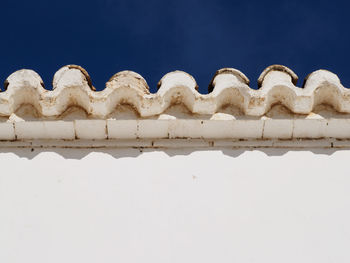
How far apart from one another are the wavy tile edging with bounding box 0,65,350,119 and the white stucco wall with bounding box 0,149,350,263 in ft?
0.97

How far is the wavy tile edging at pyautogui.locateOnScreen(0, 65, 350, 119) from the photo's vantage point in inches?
140

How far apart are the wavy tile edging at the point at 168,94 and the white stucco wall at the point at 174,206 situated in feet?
0.97

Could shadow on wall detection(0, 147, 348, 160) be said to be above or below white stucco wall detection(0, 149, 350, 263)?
above

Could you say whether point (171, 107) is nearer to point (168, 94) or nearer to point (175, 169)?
point (168, 94)

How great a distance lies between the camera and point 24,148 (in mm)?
3559

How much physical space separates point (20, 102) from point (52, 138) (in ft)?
1.13

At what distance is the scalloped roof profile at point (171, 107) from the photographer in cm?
355

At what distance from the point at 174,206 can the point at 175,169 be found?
0.32 m

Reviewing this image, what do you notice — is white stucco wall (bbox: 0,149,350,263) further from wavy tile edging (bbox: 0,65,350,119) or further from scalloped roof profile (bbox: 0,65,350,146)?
wavy tile edging (bbox: 0,65,350,119)

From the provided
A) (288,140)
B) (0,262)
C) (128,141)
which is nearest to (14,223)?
(0,262)

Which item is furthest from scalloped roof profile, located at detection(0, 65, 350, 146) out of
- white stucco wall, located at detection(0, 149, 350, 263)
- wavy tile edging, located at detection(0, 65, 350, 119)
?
white stucco wall, located at detection(0, 149, 350, 263)

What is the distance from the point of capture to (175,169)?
3.38 metres

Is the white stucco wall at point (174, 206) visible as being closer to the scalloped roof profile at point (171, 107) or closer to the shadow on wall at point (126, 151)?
the shadow on wall at point (126, 151)

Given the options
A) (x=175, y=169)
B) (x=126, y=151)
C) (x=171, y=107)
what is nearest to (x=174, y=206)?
(x=175, y=169)
